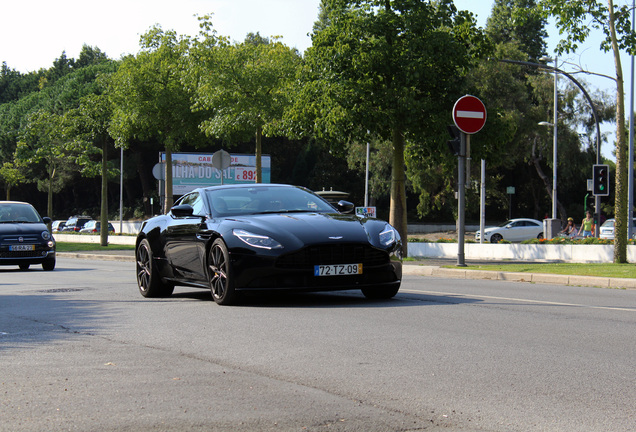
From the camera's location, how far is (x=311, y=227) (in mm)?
9359

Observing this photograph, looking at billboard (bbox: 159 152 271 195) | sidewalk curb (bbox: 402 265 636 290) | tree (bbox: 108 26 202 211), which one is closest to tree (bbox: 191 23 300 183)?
tree (bbox: 108 26 202 211)

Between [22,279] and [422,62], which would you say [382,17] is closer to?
[422,62]

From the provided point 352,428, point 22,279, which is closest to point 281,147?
point 22,279

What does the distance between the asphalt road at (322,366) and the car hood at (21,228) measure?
1078cm

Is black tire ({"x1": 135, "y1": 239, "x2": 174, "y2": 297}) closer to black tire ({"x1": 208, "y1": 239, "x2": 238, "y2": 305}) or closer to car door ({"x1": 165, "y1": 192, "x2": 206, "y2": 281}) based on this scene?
car door ({"x1": 165, "y1": 192, "x2": 206, "y2": 281})

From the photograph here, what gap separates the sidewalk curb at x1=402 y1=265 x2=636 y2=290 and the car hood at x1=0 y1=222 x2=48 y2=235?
9.12 meters

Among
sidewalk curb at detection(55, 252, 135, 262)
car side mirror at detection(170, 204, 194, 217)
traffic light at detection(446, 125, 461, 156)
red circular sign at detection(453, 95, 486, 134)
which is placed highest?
red circular sign at detection(453, 95, 486, 134)

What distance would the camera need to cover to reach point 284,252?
9.08 meters

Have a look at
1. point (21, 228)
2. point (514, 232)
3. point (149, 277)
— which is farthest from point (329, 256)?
point (514, 232)

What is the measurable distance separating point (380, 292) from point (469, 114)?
837 centimetres

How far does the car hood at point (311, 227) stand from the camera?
918 cm

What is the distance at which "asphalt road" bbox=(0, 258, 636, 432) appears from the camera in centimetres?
435

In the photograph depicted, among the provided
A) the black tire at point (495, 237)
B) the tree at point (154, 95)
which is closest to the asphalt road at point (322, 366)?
the tree at point (154, 95)

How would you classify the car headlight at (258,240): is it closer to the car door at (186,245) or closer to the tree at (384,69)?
the car door at (186,245)
